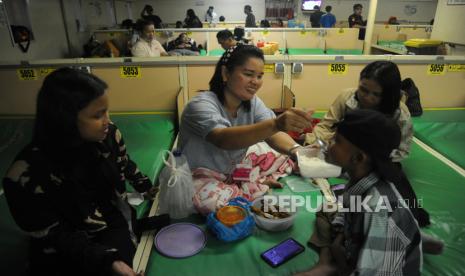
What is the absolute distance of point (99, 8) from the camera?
8.52 m

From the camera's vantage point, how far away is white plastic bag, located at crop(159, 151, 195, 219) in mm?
1477

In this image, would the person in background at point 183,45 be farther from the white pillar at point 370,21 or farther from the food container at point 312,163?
the food container at point 312,163

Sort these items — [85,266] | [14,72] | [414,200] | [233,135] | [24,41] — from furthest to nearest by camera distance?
[24,41] → [14,72] → [414,200] → [233,135] → [85,266]

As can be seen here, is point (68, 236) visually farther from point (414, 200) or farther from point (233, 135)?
point (414, 200)

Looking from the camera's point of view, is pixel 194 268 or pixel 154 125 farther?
pixel 154 125

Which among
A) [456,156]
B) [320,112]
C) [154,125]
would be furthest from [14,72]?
[456,156]

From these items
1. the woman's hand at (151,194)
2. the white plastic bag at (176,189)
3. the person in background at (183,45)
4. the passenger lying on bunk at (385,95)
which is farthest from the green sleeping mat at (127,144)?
the person in background at (183,45)

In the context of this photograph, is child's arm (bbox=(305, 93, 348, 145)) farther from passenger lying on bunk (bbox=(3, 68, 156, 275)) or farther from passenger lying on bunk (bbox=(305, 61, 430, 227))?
passenger lying on bunk (bbox=(3, 68, 156, 275))

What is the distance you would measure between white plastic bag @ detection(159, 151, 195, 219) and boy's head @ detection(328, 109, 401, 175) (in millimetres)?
720

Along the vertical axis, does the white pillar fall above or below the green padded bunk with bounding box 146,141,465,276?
above

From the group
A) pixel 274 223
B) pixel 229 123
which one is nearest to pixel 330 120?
pixel 229 123

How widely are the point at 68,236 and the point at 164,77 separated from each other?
1822 mm

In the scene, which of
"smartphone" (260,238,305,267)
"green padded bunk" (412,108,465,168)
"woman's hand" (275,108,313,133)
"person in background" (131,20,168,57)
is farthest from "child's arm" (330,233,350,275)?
"person in background" (131,20,168,57)

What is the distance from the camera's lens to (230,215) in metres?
1.46
